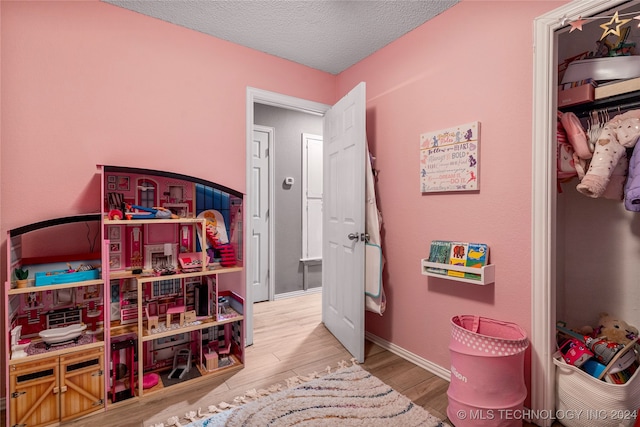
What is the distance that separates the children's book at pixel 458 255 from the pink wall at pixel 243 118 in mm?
74

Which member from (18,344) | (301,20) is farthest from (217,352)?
(301,20)

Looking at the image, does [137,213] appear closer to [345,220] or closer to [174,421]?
[174,421]

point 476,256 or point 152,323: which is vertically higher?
point 476,256

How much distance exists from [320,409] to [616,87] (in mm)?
2343

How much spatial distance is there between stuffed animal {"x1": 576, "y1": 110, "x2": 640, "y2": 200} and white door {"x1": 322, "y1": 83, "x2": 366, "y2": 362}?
1.28m

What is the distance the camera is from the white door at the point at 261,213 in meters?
3.83

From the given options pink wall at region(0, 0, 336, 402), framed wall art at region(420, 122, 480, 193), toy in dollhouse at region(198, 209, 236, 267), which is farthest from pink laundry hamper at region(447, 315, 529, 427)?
pink wall at region(0, 0, 336, 402)

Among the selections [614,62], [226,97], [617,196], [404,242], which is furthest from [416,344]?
[226,97]

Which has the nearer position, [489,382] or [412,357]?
[489,382]

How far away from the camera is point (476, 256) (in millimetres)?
1926

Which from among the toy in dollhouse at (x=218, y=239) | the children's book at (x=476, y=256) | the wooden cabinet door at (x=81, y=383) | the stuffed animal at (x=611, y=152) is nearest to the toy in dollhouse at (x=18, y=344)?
the wooden cabinet door at (x=81, y=383)

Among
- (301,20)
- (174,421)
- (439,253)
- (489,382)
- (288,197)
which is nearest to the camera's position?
(489,382)

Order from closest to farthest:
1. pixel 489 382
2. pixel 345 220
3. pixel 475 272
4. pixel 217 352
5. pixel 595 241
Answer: pixel 489 382
pixel 475 272
pixel 595 241
pixel 217 352
pixel 345 220

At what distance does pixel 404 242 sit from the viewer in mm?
2443
